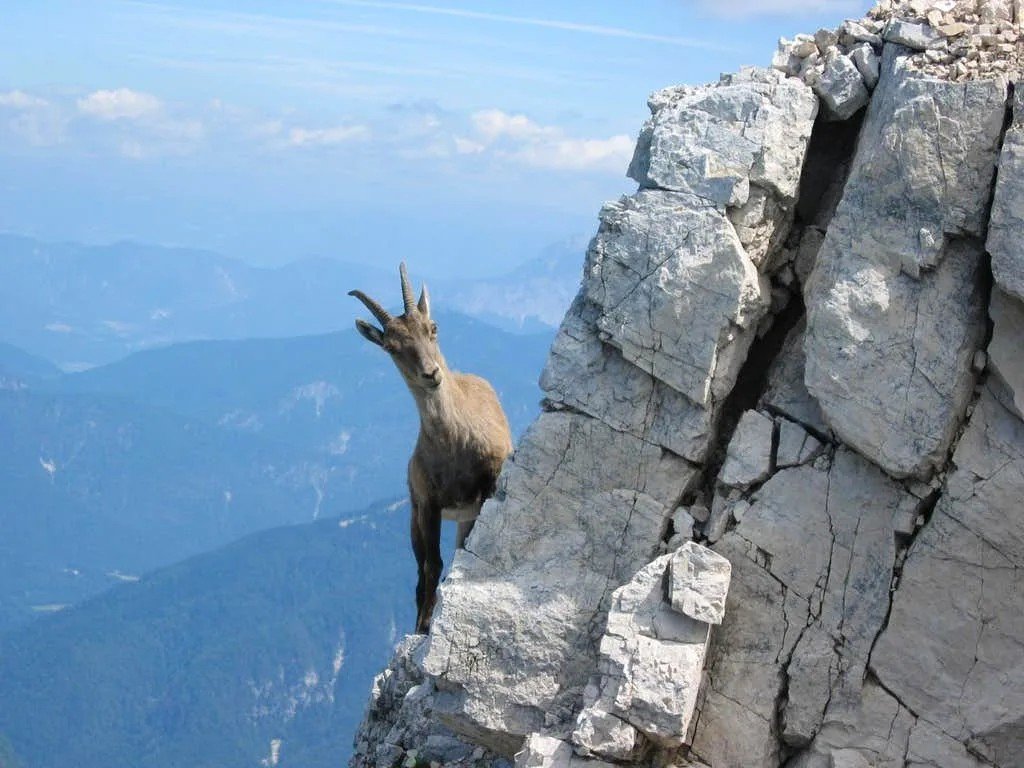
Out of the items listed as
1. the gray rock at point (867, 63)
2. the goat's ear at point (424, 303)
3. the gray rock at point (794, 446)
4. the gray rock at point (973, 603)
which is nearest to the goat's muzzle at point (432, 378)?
the goat's ear at point (424, 303)

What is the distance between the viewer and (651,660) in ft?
38.7

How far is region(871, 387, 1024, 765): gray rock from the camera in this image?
11.5 m

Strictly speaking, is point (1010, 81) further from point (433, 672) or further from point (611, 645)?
point (433, 672)

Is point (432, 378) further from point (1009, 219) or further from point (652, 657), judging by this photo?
point (1009, 219)

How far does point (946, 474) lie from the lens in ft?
38.4

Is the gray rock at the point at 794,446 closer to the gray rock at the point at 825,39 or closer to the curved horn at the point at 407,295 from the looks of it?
the gray rock at the point at 825,39

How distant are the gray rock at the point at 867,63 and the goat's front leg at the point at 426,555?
26.6ft

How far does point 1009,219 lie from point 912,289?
3.59 ft

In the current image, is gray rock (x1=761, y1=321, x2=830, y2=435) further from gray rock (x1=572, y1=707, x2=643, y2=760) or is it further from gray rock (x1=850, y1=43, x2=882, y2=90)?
gray rock (x1=572, y1=707, x2=643, y2=760)

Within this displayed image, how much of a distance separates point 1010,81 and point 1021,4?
1.49 meters

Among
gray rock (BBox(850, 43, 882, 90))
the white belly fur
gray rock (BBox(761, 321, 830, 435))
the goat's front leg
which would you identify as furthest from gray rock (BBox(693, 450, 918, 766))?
the goat's front leg

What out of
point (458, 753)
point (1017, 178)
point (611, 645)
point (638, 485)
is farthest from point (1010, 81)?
point (458, 753)

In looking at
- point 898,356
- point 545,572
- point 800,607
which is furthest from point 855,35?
point 545,572

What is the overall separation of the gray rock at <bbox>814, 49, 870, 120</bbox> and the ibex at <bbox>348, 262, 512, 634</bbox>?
→ 566 centimetres
